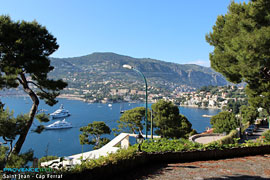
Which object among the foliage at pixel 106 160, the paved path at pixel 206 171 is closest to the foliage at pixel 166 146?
the paved path at pixel 206 171

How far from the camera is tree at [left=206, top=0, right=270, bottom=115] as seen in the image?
8244mm

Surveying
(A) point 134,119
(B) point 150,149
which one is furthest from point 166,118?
(B) point 150,149

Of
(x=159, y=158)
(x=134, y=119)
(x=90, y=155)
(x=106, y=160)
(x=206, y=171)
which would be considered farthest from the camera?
(x=134, y=119)

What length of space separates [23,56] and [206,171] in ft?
21.8

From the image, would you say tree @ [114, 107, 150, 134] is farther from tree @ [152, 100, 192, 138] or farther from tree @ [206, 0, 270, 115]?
tree @ [206, 0, 270, 115]

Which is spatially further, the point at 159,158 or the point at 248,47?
the point at 248,47

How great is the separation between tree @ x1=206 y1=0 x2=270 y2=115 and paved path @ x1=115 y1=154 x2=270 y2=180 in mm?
3942

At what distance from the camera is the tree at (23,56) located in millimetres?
6332

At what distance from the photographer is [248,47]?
8328 mm

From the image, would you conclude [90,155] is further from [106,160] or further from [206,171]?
[206,171]

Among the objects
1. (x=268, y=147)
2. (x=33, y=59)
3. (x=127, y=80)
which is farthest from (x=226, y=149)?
(x=127, y=80)

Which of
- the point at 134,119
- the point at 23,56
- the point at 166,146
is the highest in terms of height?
the point at 23,56

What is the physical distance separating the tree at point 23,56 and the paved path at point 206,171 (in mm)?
4074

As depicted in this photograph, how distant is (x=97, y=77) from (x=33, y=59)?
192 meters
